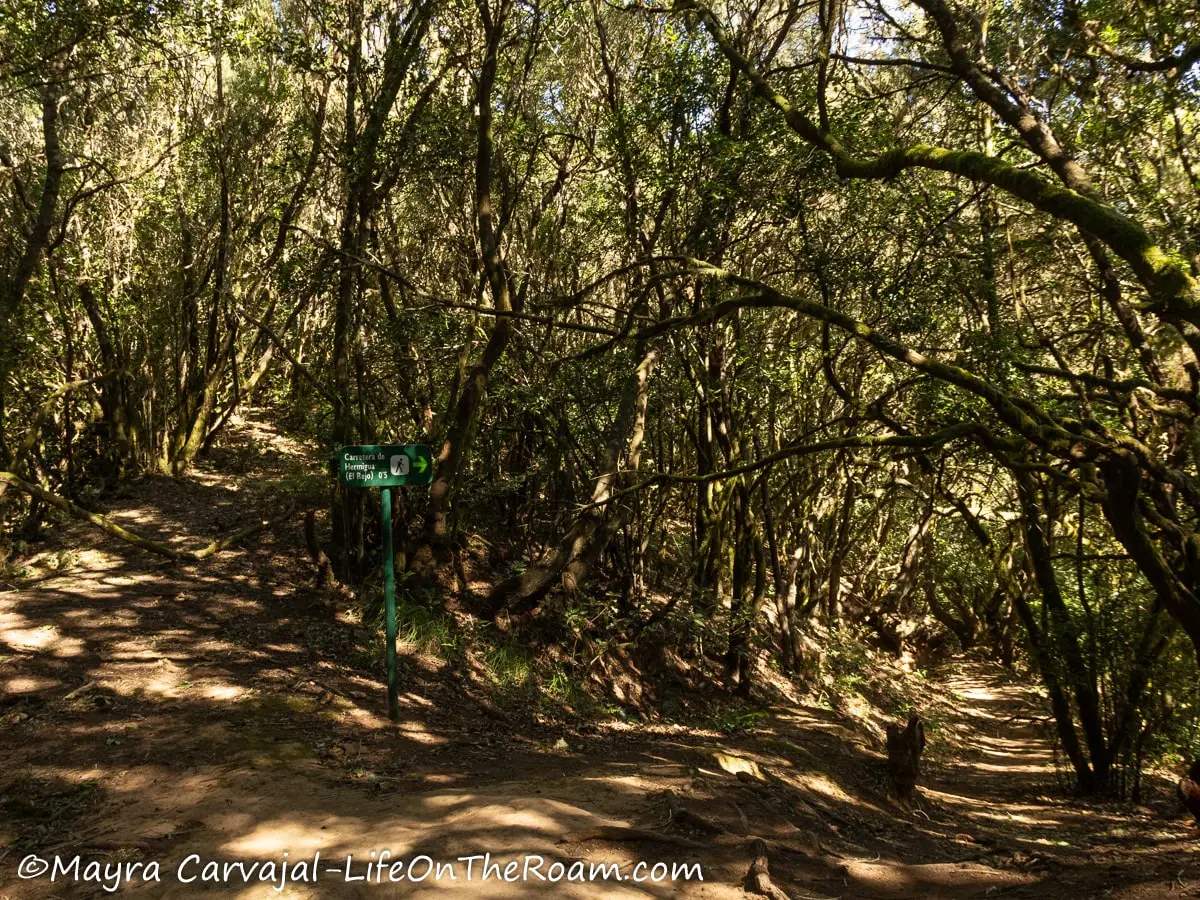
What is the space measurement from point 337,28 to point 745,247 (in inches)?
253

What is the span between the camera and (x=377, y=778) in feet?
21.0

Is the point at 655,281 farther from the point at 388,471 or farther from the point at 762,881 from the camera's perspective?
the point at 762,881

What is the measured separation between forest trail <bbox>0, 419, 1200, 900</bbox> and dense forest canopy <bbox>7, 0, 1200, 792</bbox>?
4.30ft

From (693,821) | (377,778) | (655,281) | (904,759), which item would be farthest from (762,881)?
(904,759)

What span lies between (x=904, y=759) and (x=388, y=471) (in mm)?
6058

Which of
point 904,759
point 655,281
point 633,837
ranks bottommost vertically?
point 904,759

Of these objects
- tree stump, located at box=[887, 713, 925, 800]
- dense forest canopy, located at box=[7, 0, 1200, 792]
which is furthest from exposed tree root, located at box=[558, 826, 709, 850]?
tree stump, located at box=[887, 713, 925, 800]

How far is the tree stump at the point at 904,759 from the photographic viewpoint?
845 centimetres

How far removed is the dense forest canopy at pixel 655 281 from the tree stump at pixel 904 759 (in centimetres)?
208

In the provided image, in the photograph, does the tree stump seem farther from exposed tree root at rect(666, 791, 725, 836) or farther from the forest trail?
exposed tree root at rect(666, 791, 725, 836)

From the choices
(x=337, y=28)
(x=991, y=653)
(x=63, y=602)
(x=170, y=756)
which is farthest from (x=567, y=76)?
(x=991, y=653)

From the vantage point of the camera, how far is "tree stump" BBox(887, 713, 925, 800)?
8.45m

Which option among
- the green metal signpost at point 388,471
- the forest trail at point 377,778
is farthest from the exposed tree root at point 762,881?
the green metal signpost at point 388,471

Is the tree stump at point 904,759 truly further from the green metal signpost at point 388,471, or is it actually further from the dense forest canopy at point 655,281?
the green metal signpost at point 388,471
